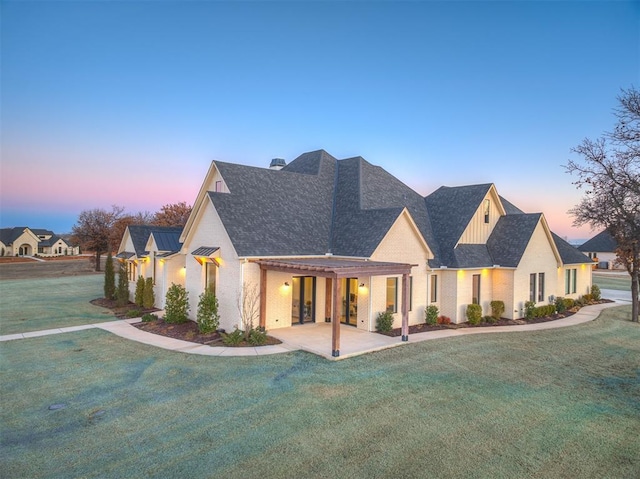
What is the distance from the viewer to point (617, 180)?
12625mm

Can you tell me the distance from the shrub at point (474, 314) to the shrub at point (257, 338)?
36.7 ft

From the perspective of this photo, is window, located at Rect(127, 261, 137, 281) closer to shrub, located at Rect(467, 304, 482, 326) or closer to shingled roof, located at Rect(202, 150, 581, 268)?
shingled roof, located at Rect(202, 150, 581, 268)

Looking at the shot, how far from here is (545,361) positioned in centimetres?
1238

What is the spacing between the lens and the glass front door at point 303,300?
1756cm

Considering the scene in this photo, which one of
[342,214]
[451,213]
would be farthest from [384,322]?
[451,213]

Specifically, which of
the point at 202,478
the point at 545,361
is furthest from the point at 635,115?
the point at 202,478

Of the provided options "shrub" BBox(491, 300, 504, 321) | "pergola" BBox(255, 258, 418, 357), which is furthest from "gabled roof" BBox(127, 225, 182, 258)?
"shrub" BBox(491, 300, 504, 321)

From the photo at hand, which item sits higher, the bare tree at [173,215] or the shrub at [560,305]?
the bare tree at [173,215]

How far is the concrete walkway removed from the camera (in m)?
12.9

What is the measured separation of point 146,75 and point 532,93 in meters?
23.1

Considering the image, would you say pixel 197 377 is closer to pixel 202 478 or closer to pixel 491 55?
pixel 202 478

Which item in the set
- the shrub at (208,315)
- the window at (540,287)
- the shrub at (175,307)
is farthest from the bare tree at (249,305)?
the window at (540,287)

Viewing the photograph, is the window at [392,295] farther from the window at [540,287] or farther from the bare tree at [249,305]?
the window at [540,287]

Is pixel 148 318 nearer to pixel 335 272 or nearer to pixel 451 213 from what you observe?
pixel 335 272
